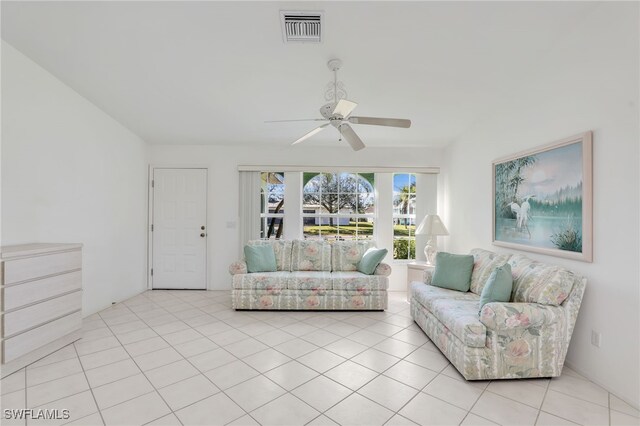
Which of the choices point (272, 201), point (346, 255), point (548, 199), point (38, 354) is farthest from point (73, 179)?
point (548, 199)

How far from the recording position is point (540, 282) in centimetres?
235

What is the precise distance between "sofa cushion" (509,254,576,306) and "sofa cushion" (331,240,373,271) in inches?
82.7

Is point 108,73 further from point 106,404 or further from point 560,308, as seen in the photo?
point 560,308

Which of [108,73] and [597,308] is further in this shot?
[108,73]

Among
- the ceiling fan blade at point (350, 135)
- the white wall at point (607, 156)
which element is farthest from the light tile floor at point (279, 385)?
the ceiling fan blade at point (350, 135)

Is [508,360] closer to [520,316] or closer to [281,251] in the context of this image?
[520,316]

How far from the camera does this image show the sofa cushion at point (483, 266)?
10.0 feet

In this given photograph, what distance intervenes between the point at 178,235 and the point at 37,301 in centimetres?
260

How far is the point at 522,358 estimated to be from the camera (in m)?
2.19

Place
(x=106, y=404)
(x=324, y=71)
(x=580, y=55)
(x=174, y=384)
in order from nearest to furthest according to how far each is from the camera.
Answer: (x=106, y=404), (x=174, y=384), (x=580, y=55), (x=324, y=71)

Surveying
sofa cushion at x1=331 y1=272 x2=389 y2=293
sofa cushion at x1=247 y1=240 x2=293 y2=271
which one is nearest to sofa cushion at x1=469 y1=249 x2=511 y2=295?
sofa cushion at x1=331 y1=272 x2=389 y2=293

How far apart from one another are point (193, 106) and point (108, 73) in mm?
888

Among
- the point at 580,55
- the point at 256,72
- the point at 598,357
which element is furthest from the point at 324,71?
the point at 598,357

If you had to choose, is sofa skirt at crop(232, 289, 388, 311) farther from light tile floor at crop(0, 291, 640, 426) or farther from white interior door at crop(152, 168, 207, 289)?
white interior door at crop(152, 168, 207, 289)
